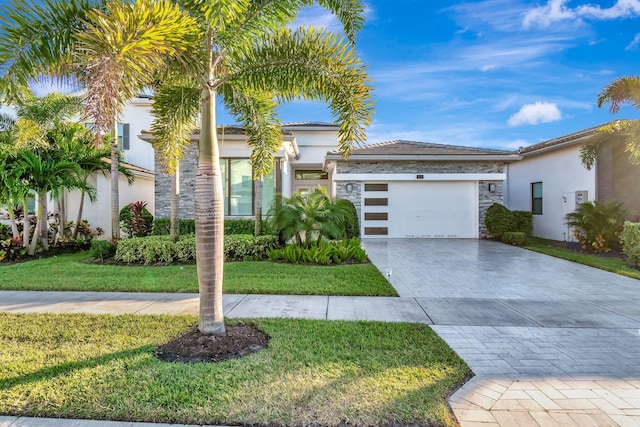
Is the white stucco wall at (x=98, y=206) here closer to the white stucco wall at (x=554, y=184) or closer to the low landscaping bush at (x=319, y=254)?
the low landscaping bush at (x=319, y=254)

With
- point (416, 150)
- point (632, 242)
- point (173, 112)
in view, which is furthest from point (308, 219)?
point (632, 242)

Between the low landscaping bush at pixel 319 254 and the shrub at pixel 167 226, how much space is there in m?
3.70

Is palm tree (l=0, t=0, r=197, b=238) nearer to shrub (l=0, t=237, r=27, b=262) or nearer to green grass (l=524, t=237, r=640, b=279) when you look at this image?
shrub (l=0, t=237, r=27, b=262)

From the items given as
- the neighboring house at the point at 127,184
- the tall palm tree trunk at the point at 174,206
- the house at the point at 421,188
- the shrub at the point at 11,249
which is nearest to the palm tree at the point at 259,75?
the tall palm tree trunk at the point at 174,206

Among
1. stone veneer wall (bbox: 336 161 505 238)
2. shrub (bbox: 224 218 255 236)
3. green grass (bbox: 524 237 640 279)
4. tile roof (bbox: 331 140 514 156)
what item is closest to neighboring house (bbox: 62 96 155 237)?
shrub (bbox: 224 218 255 236)

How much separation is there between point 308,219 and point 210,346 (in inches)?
245

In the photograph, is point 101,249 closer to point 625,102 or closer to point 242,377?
point 242,377

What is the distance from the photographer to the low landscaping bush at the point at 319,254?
946 centimetres

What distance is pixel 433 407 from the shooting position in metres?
2.81

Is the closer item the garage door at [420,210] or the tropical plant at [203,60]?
the tropical plant at [203,60]

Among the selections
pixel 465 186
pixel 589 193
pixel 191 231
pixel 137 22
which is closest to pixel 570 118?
pixel 589 193

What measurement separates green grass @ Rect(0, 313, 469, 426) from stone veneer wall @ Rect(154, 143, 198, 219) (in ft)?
27.8

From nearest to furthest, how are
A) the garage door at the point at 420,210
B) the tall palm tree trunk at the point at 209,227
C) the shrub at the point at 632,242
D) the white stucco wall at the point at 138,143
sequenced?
1. the tall palm tree trunk at the point at 209,227
2. the shrub at the point at 632,242
3. the garage door at the point at 420,210
4. the white stucco wall at the point at 138,143

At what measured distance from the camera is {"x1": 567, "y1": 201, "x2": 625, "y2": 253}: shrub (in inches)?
431
